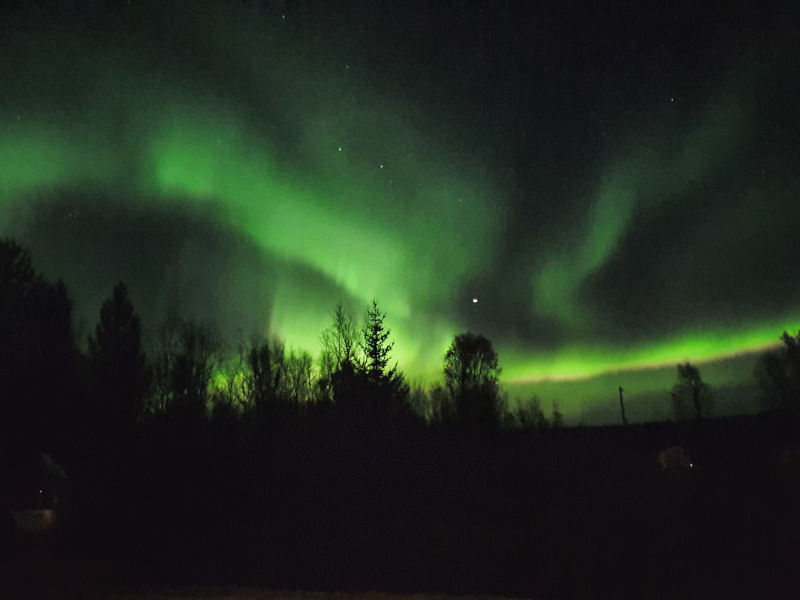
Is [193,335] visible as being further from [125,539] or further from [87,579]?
[87,579]

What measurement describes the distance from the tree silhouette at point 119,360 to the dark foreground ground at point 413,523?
1765 centimetres

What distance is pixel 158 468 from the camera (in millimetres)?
20562

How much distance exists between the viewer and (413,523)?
18.0 metres

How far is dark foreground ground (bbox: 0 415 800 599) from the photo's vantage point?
13203mm

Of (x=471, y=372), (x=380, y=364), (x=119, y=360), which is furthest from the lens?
(x=471, y=372)

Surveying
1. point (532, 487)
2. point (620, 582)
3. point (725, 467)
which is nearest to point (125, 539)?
point (532, 487)

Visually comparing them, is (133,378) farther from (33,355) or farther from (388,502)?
(388,502)

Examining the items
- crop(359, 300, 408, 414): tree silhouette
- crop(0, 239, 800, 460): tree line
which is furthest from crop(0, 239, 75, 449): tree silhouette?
crop(359, 300, 408, 414): tree silhouette

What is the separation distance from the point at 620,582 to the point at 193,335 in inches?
1557

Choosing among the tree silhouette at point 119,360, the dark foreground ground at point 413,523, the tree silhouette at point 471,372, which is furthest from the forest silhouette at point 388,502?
the tree silhouette at point 471,372

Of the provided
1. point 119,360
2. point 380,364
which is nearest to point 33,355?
point 119,360

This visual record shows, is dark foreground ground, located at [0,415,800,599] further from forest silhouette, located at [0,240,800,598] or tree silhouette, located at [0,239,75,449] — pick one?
tree silhouette, located at [0,239,75,449]

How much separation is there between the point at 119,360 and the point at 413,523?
3195 centimetres

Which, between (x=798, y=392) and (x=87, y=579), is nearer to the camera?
(x=87, y=579)
